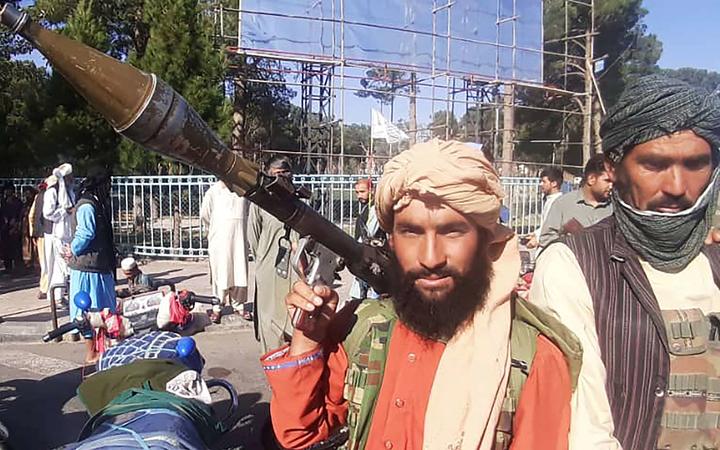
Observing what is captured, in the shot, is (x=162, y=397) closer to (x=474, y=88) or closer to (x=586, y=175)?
(x=586, y=175)

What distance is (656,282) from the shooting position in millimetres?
1731

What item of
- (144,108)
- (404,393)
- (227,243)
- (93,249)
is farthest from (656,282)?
(227,243)

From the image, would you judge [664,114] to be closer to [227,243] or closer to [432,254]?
[432,254]

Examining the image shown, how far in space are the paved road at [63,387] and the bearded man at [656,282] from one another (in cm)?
291

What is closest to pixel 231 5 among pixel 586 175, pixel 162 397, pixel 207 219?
pixel 207 219

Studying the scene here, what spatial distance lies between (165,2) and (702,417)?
12.7 m

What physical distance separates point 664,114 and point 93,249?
501 centimetres

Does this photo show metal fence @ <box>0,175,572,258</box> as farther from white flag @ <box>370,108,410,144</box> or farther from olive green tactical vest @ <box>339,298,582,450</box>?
olive green tactical vest @ <box>339,298,582,450</box>

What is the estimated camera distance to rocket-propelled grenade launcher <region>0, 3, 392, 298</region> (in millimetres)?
1328

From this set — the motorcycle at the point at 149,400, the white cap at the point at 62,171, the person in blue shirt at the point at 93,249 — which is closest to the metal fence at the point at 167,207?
the white cap at the point at 62,171

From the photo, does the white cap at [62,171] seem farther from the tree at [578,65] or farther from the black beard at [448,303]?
the tree at [578,65]

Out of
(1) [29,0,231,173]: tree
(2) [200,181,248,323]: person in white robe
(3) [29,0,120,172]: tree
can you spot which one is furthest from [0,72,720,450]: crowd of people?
(3) [29,0,120,172]: tree

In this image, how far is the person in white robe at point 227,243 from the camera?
707 cm

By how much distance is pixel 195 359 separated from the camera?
11.3 feet
